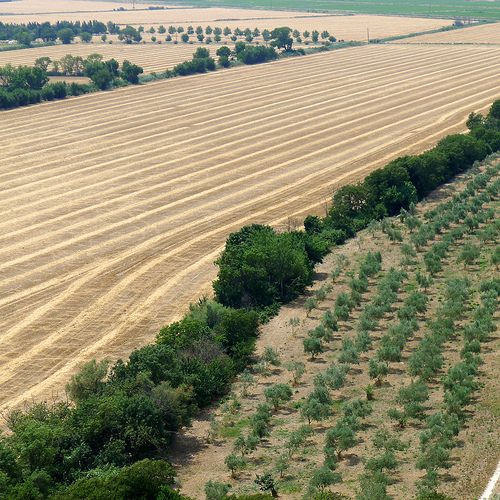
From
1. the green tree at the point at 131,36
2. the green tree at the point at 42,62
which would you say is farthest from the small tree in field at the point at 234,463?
the green tree at the point at 131,36

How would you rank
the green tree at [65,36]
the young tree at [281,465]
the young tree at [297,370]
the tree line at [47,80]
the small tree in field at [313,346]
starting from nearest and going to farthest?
1. the young tree at [281,465]
2. the young tree at [297,370]
3. the small tree in field at [313,346]
4. the tree line at [47,80]
5. the green tree at [65,36]

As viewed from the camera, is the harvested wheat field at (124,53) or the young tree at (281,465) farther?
A: the harvested wheat field at (124,53)

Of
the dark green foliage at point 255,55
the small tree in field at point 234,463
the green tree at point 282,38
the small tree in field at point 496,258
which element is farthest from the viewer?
the green tree at point 282,38

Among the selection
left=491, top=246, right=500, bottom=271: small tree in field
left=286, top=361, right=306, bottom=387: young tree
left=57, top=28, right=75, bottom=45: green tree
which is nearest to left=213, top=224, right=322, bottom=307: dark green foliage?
left=286, top=361, right=306, bottom=387: young tree

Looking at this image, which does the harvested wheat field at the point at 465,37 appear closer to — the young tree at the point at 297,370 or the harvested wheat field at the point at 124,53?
the harvested wheat field at the point at 124,53

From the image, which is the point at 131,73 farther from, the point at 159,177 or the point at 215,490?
the point at 215,490

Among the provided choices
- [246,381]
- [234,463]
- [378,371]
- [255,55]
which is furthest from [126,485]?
[255,55]
